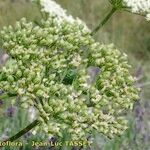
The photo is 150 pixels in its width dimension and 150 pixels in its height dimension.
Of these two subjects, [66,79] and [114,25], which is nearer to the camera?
[66,79]

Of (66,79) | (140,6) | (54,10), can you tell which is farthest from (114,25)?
(66,79)

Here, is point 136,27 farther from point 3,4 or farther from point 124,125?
point 124,125

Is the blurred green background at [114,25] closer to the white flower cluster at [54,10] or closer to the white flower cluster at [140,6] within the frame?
the white flower cluster at [54,10]

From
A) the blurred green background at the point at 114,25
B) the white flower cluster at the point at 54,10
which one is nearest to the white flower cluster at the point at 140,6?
the white flower cluster at the point at 54,10

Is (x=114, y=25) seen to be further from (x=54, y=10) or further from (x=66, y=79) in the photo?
(x=66, y=79)

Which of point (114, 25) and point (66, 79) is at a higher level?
point (114, 25)

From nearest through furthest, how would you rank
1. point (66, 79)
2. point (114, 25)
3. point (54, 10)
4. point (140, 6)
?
point (66, 79) → point (140, 6) → point (54, 10) → point (114, 25)
